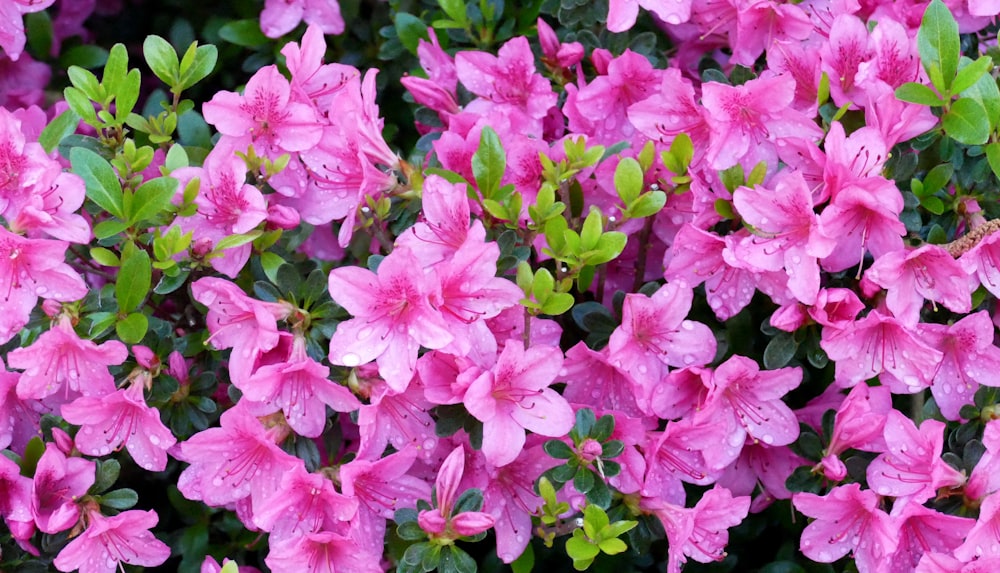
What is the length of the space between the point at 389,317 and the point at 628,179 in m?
0.47

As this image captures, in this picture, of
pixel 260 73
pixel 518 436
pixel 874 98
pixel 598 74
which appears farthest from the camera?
pixel 598 74

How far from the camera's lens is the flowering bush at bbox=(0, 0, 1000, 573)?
66.9 inches

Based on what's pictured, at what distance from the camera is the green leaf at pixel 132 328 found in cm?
176

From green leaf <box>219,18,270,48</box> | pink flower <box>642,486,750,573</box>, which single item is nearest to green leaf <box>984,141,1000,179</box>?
pink flower <box>642,486,750,573</box>

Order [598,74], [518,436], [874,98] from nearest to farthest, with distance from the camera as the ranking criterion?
[518,436]
[874,98]
[598,74]

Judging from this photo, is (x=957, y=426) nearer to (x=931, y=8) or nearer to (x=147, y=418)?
(x=931, y=8)

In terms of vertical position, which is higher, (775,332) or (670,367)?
(775,332)

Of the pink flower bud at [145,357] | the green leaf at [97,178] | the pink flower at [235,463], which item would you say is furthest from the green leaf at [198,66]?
the pink flower at [235,463]

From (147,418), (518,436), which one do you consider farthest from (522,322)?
(147,418)

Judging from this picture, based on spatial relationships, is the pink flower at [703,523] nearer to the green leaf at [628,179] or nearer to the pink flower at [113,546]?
the green leaf at [628,179]

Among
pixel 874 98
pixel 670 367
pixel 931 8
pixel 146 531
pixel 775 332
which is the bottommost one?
pixel 146 531

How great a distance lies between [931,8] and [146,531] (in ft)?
5.10

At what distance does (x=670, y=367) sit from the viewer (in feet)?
6.45

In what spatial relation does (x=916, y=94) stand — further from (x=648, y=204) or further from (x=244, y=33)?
(x=244, y=33)
